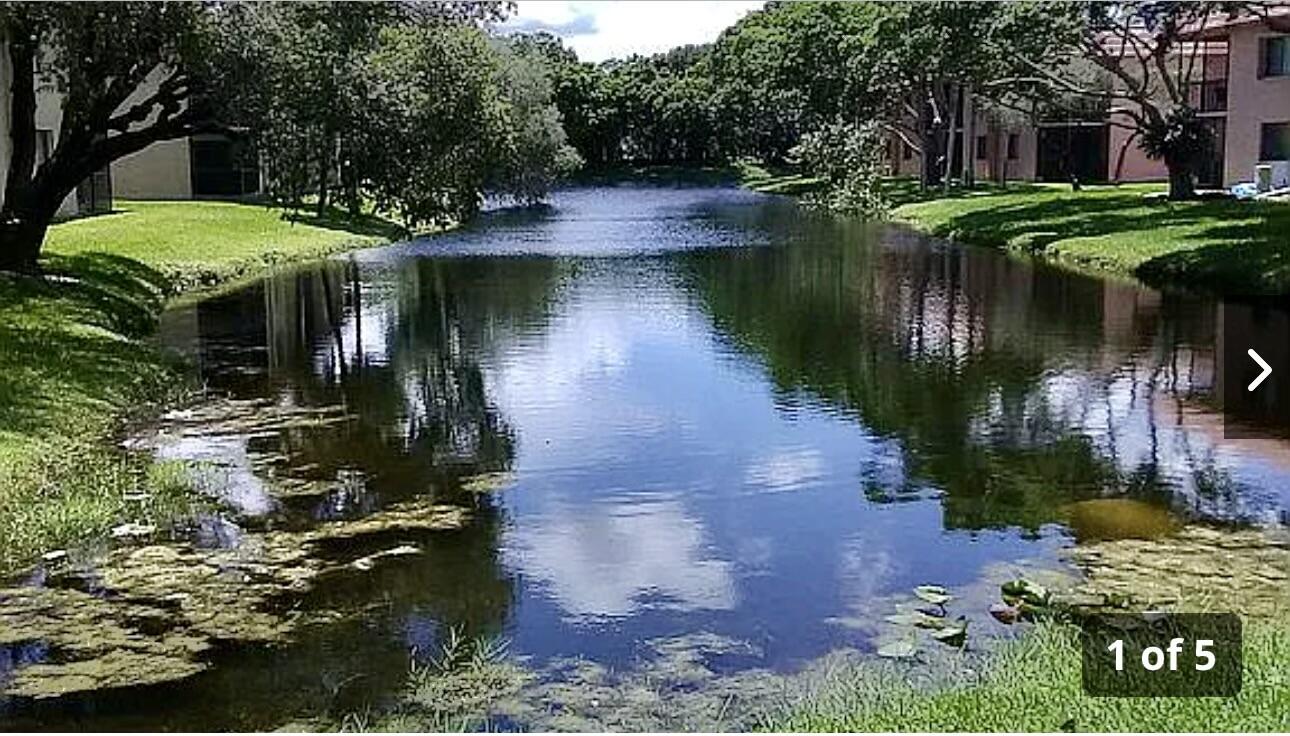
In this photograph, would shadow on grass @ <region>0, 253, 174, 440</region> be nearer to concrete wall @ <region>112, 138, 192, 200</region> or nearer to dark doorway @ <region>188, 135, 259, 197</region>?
concrete wall @ <region>112, 138, 192, 200</region>

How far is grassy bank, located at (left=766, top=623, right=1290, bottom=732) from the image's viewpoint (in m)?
5.76

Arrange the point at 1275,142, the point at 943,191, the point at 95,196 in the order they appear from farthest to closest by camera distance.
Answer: the point at 943,191
the point at 1275,142
the point at 95,196

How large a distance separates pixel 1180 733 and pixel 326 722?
370 centimetres

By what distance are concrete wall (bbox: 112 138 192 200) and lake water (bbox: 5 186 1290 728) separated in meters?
19.9

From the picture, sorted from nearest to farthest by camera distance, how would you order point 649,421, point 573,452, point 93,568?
1. point 93,568
2. point 573,452
3. point 649,421

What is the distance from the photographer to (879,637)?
8078mm

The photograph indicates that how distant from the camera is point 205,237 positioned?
33.4 metres

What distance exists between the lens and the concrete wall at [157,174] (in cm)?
4603

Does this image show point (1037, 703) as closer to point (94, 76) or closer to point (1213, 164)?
point (94, 76)

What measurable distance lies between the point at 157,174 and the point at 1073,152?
106ft

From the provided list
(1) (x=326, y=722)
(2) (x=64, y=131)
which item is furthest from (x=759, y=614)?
(2) (x=64, y=131)

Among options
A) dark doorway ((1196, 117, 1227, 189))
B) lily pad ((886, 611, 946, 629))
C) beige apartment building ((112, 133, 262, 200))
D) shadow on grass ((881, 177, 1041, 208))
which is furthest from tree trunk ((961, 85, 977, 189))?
lily pad ((886, 611, 946, 629))

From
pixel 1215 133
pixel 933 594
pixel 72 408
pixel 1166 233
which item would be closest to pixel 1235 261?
pixel 1166 233

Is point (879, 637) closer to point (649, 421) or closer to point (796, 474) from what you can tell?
point (796, 474)
